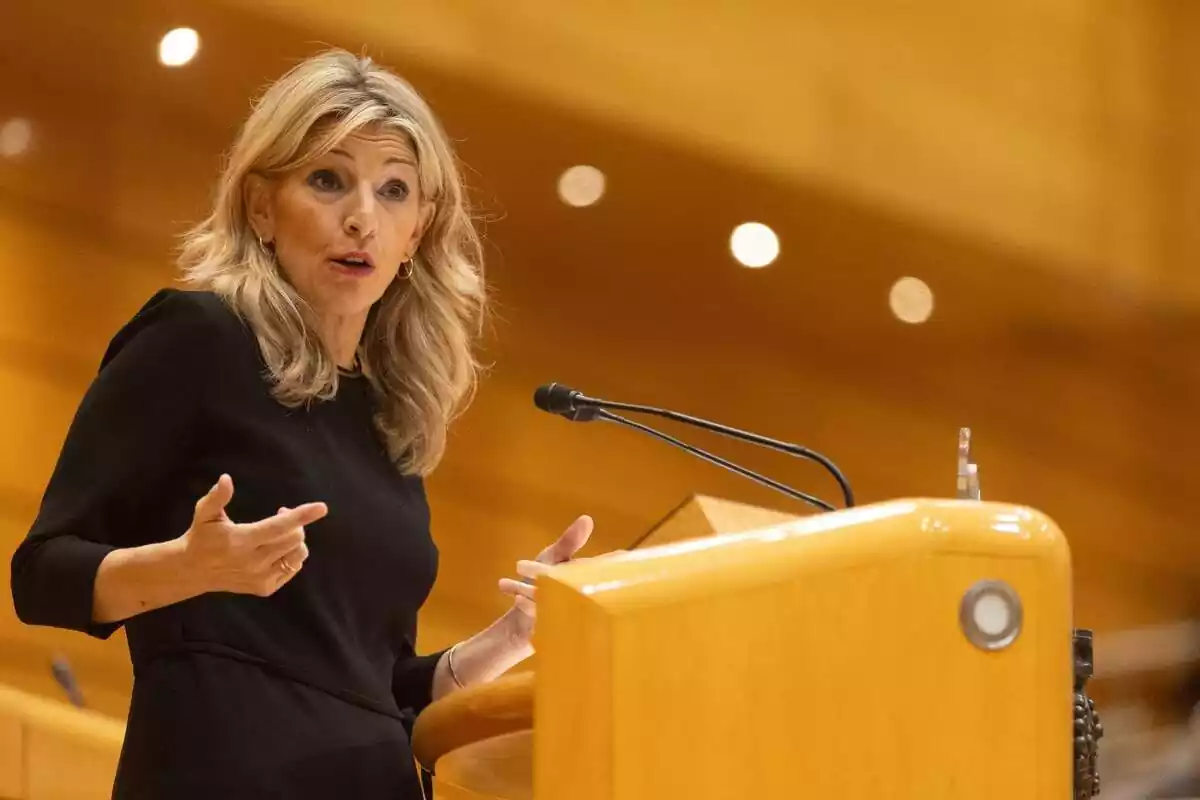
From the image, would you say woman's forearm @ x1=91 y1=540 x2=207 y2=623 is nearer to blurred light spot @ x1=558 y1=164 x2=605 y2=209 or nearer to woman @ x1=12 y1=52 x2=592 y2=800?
woman @ x1=12 y1=52 x2=592 y2=800

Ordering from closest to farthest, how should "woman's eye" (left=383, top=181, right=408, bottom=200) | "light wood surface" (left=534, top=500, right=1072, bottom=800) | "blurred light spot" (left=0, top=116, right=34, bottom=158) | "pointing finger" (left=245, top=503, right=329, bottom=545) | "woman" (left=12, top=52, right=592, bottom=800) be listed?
1. "light wood surface" (left=534, top=500, right=1072, bottom=800)
2. "pointing finger" (left=245, top=503, right=329, bottom=545)
3. "woman" (left=12, top=52, right=592, bottom=800)
4. "woman's eye" (left=383, top=181, right=408, bottom=200)
5. "blurred light spot" (left=0, top=116, right=34, bottom=158)

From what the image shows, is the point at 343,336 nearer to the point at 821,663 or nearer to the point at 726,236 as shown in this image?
the point at 821,663

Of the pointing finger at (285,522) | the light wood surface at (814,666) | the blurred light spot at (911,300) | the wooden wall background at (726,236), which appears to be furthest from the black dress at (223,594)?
the blurred light spot at (911,300)

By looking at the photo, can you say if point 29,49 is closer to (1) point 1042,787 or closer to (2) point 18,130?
(2) point 18,130

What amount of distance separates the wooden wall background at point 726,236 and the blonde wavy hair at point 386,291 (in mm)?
1247

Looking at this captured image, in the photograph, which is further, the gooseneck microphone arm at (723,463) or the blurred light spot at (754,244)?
the blurred light spot at (754,244)

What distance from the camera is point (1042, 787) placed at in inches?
30.9

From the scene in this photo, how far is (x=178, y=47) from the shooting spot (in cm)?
274

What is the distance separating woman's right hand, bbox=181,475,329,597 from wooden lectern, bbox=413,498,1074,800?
281 millimetres

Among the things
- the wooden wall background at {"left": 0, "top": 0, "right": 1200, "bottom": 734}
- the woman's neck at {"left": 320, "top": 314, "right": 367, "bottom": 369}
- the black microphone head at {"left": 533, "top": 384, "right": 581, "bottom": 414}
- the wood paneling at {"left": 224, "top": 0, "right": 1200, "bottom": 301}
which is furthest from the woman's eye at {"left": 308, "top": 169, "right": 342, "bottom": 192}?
the wood paneling at {"left": 224, "top": 0, "right": 1200, "bottom": 301}

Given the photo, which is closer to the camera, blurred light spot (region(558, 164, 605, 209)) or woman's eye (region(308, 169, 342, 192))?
woman's eye (region(308, 169, 342, 192))

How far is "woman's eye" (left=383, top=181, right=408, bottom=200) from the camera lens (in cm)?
152

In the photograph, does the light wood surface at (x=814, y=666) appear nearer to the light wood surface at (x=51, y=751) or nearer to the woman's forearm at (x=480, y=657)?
the woman's forearm at (x=480, y=657)

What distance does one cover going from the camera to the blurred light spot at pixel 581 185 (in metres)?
3.06
